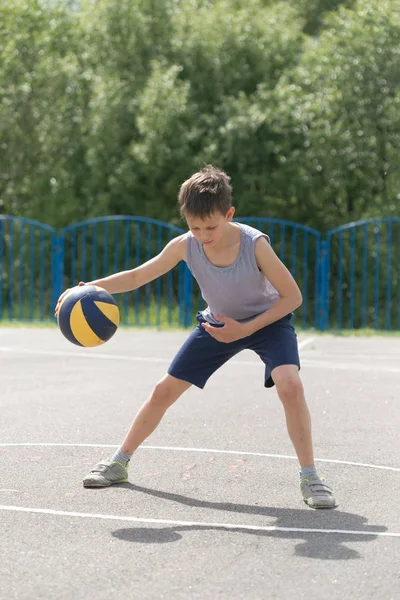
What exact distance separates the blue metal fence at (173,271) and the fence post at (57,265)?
0.05 feet

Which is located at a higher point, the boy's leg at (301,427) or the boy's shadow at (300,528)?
the boy's leg at (301,427)

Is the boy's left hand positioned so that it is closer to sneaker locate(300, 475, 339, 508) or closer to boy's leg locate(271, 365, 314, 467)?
boy's leg locate(271, 365, 314, 467)

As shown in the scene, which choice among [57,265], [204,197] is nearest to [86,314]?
[204,197]

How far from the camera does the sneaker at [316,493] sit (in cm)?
498

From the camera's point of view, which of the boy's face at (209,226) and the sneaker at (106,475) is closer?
the boy's face at (209,226)

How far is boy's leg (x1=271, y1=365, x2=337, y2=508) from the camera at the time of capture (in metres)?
5.01

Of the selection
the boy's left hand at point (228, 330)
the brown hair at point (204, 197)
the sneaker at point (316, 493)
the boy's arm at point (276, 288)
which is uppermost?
the brown hair at point (204, 197)

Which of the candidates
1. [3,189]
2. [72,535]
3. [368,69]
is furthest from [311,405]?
[3,189]

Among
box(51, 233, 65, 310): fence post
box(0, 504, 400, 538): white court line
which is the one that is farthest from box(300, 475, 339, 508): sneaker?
box(51, 233, 65, 310): fence post

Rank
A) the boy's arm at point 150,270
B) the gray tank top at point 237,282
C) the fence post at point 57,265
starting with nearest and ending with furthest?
the gray tank top at point 237,282 → the boy's arm at point 150,270 → the fence post at point 57,265

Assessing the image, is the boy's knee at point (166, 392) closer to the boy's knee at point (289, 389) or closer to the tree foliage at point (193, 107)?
the boy's knee at point (289, 389)

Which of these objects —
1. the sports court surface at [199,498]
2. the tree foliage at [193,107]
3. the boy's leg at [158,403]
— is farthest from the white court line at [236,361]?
the tree foliage at [193,107]

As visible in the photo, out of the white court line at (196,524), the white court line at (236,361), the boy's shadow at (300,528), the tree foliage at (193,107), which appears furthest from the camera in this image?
the tree foliage at (193,107)

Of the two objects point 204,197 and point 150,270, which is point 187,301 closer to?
point 150,270
